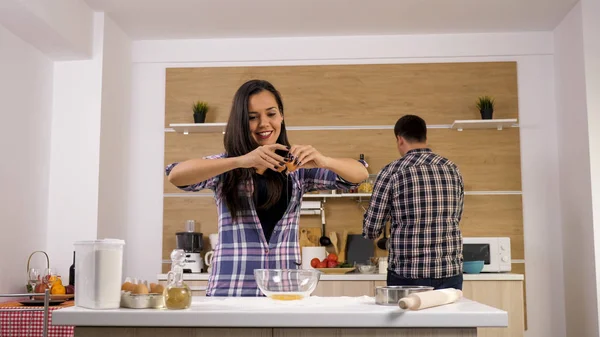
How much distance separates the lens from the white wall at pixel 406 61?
5402mm

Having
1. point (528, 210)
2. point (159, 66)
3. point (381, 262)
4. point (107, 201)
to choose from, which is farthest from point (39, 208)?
point (528, 210)

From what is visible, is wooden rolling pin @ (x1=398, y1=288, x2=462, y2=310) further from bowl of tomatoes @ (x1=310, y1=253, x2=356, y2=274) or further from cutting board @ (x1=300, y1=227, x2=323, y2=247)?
cutting board @ (x1=300, y1=227, x2=323, y2=247)

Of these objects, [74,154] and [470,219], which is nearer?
[74,154]

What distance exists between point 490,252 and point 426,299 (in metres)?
3.42

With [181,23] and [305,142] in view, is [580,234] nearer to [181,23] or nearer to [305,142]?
[305,142]

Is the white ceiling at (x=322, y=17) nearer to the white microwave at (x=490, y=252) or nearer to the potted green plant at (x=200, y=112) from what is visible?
the potted green plant at (x=200, y=112)

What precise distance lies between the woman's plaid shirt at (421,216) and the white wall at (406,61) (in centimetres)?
230

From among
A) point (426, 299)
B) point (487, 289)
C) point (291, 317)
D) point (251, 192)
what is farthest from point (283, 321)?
point (487, 289)

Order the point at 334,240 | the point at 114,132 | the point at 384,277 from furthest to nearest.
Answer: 1. the point at 334,240
2. the point at 114,132
3. the point at 384,277

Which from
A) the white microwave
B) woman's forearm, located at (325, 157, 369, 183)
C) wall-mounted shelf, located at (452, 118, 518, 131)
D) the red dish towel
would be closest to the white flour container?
woman's forearm, located at (325, 157, 369, 183)

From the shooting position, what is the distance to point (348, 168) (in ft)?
7.84

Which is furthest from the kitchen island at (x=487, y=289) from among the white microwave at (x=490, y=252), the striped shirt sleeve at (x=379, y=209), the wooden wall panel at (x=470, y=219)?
the striped shirt sleeve at (x=379, y=209)

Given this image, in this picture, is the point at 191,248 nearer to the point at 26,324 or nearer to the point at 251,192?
the point at 26,324

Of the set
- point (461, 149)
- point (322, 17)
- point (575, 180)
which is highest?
point (322, 17)
